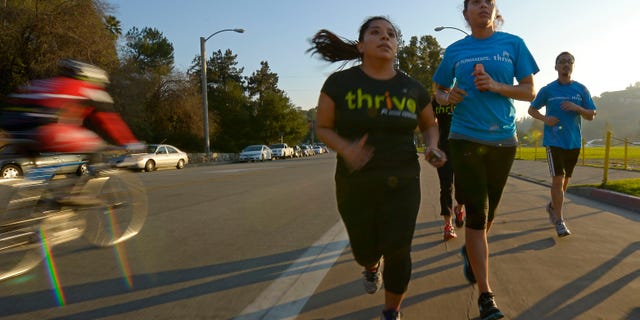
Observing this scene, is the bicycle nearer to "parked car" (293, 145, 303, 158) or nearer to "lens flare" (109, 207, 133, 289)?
"lens flare" (109, 207, 133, 289)

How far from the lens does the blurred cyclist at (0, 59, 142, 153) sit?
13.6ft

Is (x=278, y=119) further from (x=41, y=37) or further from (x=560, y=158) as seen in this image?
(x=560, y=158)

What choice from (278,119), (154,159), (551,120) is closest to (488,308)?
(551,120)

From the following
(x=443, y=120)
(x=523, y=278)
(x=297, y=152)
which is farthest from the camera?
(x=297, y=152)

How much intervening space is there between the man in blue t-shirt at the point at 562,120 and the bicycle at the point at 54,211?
4864 millimetres

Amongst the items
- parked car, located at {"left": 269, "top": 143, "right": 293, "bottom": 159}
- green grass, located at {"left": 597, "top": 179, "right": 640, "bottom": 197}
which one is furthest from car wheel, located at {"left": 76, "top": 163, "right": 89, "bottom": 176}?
parked car, located at {"left": 269, "top": 143, "right": 293, "bottom": 159}

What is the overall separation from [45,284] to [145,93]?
36957mm

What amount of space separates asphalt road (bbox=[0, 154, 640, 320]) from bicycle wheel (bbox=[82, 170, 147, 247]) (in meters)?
0.21

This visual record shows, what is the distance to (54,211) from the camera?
14.3 ft

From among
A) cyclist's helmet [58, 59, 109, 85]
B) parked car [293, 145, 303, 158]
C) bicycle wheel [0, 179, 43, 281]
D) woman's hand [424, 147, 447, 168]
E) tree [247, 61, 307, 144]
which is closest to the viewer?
woman's hand [424, 147, 447, 168]

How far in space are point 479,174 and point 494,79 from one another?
69 centimetres

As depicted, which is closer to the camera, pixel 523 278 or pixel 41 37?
pixel 523 278

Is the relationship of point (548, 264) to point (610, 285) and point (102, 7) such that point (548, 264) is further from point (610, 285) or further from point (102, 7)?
point (102, 7)

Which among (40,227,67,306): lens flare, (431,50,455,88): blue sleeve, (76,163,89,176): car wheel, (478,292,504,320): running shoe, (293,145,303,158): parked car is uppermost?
(431,50,455,88): blue sleeve
